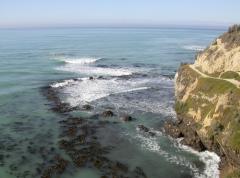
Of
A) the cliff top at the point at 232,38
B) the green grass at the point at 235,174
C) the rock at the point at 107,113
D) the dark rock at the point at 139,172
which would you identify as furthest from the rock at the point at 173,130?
the cliff top at the point at 232,38

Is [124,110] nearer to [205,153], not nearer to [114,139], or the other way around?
[114,139]

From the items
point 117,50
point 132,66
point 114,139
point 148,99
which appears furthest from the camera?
point 117,50

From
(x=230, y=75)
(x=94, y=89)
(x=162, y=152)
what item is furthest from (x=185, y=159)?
(x=94, y=89)

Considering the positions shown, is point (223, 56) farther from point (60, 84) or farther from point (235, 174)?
point (60, 84)

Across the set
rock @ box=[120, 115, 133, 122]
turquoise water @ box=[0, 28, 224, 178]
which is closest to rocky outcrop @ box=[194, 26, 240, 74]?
turquoise water @ box=[0, 28, 224, 178]

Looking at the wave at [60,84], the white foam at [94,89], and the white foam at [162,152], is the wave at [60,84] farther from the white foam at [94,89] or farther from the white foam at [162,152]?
the white foam at [162,152]

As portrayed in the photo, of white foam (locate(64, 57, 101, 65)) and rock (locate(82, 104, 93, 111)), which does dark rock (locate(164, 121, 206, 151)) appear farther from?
white foam (locate(64, 57, 101, 65))

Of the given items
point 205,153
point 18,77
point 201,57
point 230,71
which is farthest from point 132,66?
point 205,153
